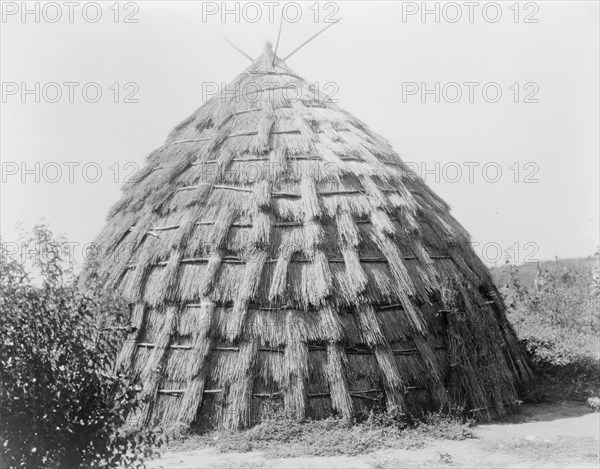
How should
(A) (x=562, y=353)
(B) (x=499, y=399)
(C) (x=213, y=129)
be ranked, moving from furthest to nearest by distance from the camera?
(A) (x=562, y=353)
(C) (x=213, y=129)
(B) (x=499, y=399)

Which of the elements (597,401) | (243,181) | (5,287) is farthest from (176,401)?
(597,401)

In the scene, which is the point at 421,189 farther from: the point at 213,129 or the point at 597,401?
the point at 597,401

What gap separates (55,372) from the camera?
5176mm

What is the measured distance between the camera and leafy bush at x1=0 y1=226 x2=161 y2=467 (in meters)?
5.02

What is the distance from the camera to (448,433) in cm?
817

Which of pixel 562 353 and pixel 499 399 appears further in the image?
pixel 562 353

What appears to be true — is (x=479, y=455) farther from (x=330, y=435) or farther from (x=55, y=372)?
(x=55, y=372)

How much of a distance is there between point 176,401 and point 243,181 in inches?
117

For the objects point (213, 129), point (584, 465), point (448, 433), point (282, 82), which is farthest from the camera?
point (282, 82)

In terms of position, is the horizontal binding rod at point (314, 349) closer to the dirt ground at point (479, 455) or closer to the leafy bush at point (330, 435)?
the leafy bush at point (330, 435)

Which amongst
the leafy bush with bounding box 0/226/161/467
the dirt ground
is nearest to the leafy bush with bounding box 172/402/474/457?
the dirt ground

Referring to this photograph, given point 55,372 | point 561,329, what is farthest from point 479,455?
point 561,329

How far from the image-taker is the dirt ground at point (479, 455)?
7.16m

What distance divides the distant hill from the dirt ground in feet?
37.7
